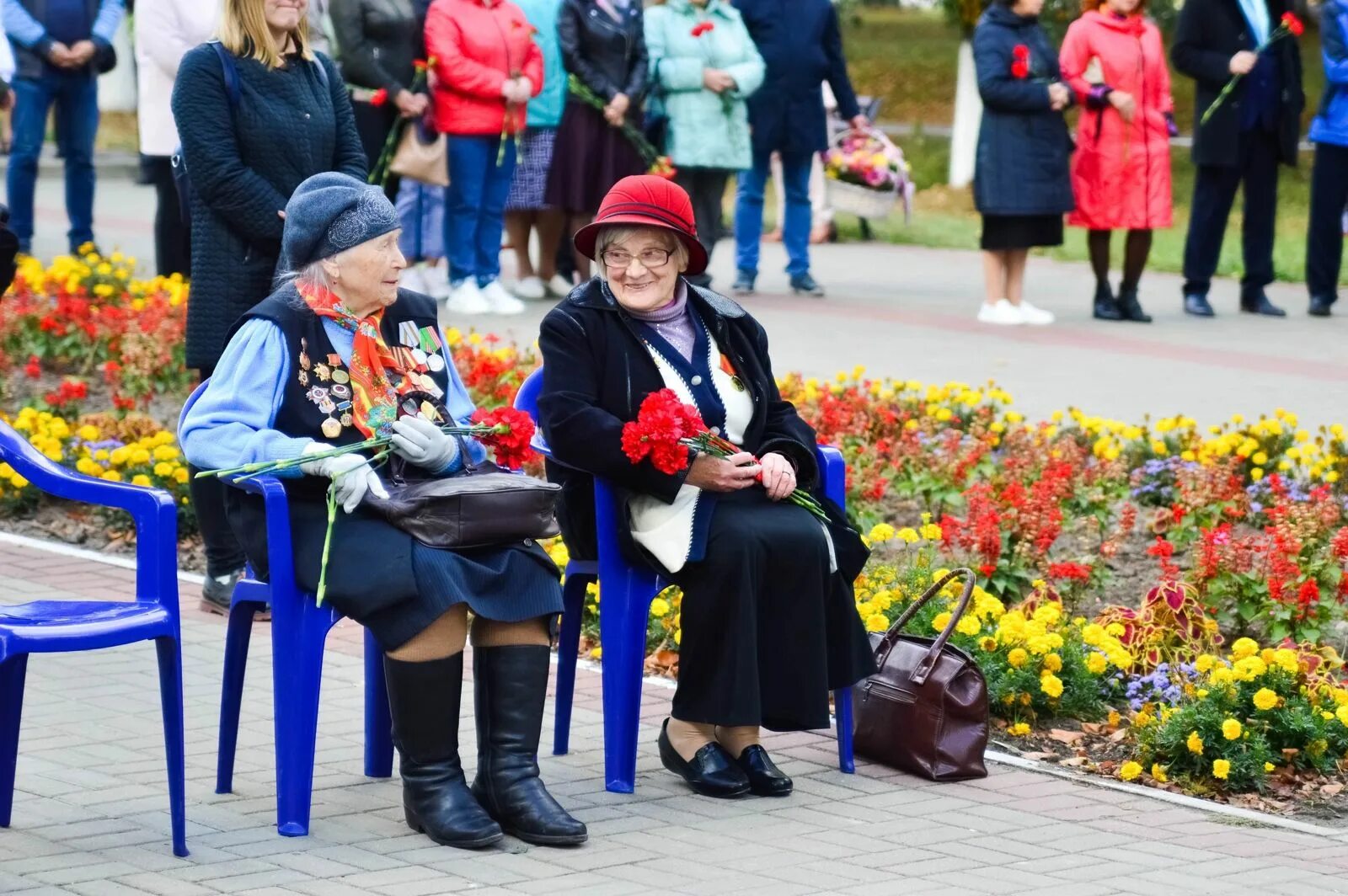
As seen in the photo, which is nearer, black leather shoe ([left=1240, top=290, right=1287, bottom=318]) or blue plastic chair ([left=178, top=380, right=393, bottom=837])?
blue plastic chair ([left=178, top=380, right=393, bottom=837])

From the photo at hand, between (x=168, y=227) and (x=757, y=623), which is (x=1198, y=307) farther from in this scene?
(x=757, y=623)

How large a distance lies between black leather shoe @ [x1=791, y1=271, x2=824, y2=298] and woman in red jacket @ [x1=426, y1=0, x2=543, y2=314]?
2.35 m

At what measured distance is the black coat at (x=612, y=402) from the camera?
16.9ft

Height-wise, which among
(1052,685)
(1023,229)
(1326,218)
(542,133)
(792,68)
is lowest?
(1052,685)

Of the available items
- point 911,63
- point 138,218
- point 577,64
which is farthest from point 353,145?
point 911,63

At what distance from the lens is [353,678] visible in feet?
20.1

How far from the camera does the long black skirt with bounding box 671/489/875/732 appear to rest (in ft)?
16.8

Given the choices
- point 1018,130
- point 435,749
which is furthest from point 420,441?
point 1018,130

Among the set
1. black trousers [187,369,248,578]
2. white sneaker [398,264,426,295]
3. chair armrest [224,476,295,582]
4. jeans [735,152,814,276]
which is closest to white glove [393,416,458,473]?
chair armrest [224,476,295,582]

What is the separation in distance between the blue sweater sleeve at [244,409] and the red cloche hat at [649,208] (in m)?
0.81

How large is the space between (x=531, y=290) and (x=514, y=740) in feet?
27.8

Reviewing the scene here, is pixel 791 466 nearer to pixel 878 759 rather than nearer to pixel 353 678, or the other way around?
pixel 878 759

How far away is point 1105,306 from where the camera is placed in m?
13.2

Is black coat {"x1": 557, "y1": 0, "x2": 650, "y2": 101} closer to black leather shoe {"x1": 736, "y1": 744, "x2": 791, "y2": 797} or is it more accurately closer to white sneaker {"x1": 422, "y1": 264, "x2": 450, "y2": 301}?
white sneaker {"x1": 422, "y1": 264, "x2": 450, "y2": 301}
